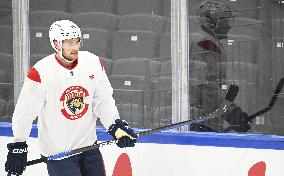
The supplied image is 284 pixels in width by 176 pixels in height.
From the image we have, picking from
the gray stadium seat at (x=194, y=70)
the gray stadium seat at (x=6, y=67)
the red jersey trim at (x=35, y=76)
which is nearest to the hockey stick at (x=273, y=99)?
the gray stadium seat at (x=194, y=70)

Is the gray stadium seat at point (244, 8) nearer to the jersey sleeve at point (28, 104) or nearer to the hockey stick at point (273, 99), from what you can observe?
the hockey stick at point (273, 99)

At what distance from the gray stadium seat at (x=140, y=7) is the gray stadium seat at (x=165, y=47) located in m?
0.13

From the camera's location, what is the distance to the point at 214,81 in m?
3.26

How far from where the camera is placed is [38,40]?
3.63 metres

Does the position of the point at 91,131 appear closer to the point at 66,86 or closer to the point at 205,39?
the point at 66,86

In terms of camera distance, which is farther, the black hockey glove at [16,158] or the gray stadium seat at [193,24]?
the gray stadium seat at [193,24]

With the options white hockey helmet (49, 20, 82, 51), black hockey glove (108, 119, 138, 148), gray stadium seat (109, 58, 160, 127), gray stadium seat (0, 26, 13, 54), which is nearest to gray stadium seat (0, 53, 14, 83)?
gray stadium seat (0, 26, 13, 54)

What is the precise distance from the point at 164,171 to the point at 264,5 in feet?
3.44

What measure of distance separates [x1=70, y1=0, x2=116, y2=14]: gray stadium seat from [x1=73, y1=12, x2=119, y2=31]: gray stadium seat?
2 centimetres

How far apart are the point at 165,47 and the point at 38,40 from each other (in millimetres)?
781

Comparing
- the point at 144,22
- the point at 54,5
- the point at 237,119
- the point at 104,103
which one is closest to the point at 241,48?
the point at 237,119

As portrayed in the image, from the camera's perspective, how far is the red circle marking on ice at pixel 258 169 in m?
3.15

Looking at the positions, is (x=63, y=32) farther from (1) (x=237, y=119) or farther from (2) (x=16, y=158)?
(1) (x=237, y=119)

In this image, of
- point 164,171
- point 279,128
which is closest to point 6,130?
point 164,171
